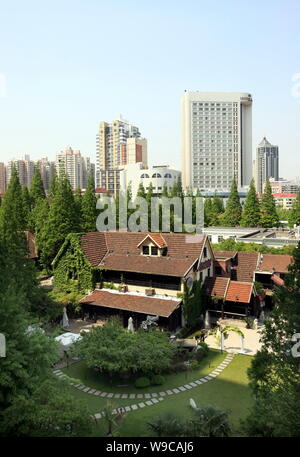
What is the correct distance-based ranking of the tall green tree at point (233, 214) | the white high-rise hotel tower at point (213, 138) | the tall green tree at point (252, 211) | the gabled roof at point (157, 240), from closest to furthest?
the gabled roof at point (157, 240) < the tall green tree at point (252, 211) < the tall green tree at point (233, 214) < the white high-rise hotel tower at point (213, 138)

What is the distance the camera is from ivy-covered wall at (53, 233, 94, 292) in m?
29.6

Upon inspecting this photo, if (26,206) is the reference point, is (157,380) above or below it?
below

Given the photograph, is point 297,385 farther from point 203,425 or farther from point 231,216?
point 231,216

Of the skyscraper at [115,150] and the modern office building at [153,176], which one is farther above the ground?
the skyscraper at [115,150]

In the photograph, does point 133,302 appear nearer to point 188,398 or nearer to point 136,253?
point 136,253

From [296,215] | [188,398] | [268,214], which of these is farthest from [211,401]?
[296,215]

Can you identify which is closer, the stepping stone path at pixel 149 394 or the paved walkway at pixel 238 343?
the stepping stone path at pixel 149 394

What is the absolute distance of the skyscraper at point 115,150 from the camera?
14750cm

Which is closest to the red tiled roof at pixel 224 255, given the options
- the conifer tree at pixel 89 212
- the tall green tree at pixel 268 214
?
the conifer tree at pixel 89 212

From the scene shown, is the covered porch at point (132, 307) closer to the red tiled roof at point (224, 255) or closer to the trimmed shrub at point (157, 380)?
the trimmed shrub at point (157, 380)

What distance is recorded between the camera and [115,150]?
157000mm

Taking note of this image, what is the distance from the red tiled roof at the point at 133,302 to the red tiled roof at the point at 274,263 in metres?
10.3

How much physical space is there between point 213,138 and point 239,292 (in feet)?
406

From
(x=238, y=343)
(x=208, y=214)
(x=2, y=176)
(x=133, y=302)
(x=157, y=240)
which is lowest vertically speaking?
(x=238, y=343)
